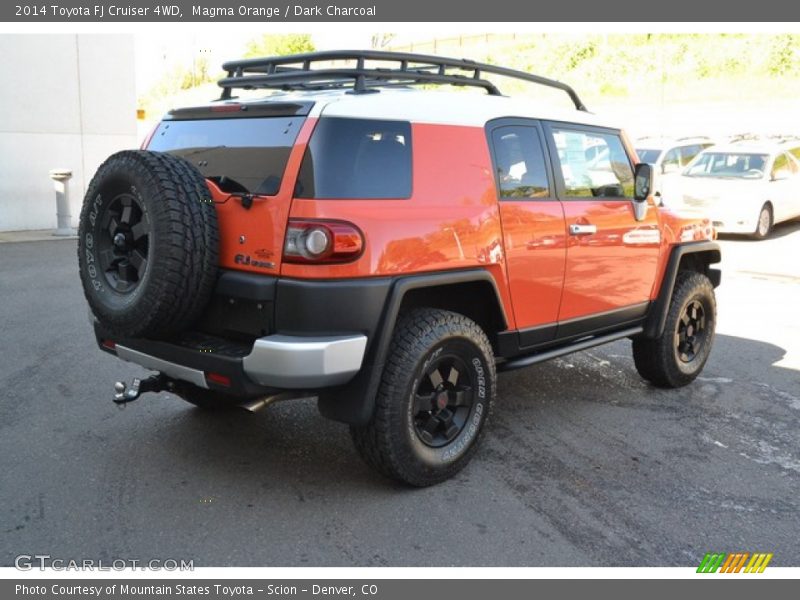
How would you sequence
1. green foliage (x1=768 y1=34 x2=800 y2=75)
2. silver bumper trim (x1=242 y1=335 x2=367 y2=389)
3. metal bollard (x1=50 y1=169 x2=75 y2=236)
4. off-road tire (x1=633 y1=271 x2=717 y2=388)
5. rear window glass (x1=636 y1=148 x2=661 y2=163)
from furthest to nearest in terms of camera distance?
green foliage (x1=768 y1=34 x2=800 y2=75) < rear window glass (x1=636 y1=148 x2=661 y2=163) < metal bollard (x1=50 y1=169 x2=75 y2=236) < off-road tire (x1=633 y1=271 x2=717 y2=388) < silver bumper trim (x1=242 y1=335 x2=367 y2=389)

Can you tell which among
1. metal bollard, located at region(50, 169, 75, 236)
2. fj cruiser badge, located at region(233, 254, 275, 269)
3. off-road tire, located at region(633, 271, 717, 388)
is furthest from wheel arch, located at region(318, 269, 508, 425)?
metal bollard, located at region(50, 169, 75, 236)

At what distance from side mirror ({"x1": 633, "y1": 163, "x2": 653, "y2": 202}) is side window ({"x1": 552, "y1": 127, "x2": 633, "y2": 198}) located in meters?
0.06

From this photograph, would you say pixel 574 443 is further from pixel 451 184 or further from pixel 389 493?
pixel 451 184

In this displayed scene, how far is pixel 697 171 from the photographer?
1516cm

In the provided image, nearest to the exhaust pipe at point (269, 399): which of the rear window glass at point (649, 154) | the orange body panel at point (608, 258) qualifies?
the orange body panel at point (608, 258)

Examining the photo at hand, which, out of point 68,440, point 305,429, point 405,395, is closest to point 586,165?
point 405,395

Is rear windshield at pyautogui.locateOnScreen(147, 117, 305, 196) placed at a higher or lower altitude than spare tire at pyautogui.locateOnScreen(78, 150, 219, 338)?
higher

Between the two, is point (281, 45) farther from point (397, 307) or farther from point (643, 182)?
point (397, 307)

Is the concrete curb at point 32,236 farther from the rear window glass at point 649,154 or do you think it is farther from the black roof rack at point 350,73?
the rear window glass at point 649,154

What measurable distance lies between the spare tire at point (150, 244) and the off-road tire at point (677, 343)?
3.48 metres

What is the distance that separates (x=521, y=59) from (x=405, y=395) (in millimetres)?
39801

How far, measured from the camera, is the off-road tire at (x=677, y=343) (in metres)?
5.53

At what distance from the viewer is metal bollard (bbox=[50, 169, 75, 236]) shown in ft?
Result: 42.0

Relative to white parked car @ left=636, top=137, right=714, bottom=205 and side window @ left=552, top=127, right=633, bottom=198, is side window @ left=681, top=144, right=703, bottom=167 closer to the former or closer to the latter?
white parked car @ left=636, top=137, right=714, bottom=205
